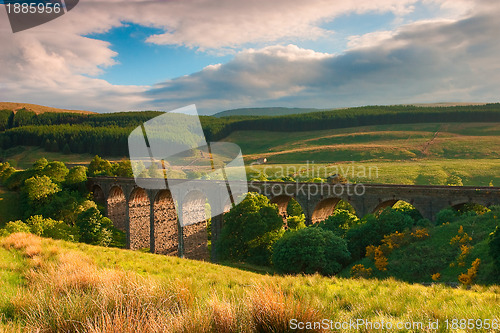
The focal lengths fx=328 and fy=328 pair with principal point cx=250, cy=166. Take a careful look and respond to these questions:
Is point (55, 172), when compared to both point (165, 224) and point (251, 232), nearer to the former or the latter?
point (165, 224)

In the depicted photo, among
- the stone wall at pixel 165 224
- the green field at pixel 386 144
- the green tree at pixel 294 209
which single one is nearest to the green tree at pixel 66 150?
the green field at pixel 386 144

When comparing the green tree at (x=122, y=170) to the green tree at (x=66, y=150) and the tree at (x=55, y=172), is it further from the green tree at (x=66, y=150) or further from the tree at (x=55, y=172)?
the green tree at (x=66, y=150)

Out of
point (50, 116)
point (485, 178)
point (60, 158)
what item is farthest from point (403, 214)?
point (50, 116)

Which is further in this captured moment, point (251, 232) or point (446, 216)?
point (251, 232)

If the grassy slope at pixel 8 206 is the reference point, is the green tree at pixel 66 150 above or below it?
above

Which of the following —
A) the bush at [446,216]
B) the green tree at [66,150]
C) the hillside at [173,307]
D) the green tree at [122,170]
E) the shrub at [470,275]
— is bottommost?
the shrub at [470,275]

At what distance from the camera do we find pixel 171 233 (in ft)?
150

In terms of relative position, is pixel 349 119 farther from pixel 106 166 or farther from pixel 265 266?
pixel 265 266

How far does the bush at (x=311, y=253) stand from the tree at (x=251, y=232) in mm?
5084

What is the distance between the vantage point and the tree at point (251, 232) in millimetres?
31375

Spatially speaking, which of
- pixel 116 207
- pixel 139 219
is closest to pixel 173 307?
pixel 139 219

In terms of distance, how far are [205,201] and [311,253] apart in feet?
74.0

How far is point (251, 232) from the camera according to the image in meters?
31.4

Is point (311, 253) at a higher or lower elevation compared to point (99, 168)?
lower
